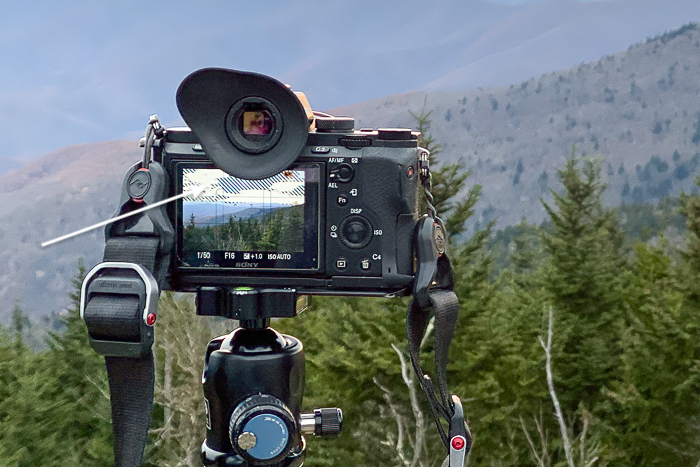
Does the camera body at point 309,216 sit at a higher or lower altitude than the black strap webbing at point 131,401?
higher

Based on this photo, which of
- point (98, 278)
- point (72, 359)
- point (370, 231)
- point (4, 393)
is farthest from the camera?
point (72, 359)

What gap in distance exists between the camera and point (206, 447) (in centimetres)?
240

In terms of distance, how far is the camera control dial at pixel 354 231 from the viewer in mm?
2303

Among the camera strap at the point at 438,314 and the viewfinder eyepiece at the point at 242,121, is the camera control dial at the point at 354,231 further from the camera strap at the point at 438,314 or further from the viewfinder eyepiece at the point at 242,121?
the viewfinder eyepiece at the point at 242,121

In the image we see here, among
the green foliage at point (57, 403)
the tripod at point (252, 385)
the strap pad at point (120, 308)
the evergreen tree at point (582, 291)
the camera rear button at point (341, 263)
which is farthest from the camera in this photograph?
the evergreen tree at point (582, 291)

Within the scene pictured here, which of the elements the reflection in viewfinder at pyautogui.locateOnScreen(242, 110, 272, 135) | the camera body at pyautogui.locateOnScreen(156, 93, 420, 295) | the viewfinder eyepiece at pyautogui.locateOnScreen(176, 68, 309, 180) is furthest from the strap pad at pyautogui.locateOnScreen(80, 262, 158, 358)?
the reflection in viewfinder at pyautogui.locateOnScreen(242, 110, 272, 135)

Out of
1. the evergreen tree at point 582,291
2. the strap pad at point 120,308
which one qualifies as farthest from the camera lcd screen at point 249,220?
the evergreen tree at point 582,291

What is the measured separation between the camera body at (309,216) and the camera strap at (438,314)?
6 centimetres

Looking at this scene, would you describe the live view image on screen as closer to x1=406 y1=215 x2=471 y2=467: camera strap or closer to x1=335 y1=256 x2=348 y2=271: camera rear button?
x1=335 y1=256 x2=348 y2=271: camera rear button

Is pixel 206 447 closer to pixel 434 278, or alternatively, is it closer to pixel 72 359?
pixel 434 278

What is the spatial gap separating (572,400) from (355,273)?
19.3 meters

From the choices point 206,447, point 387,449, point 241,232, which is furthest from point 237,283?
point 387,449

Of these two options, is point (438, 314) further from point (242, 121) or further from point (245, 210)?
point (242, 121)

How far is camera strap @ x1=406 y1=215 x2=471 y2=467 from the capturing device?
2281mm
